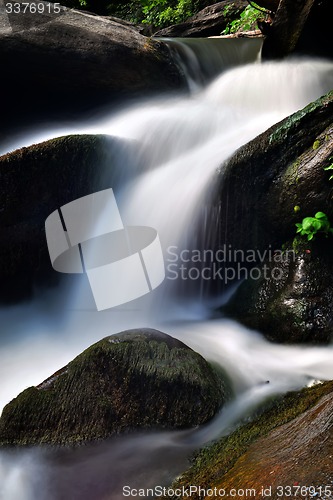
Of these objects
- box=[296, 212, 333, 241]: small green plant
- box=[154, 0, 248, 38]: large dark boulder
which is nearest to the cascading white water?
box=[296, 212, 333, 241]: small green plant

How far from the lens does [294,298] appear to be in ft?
13.7

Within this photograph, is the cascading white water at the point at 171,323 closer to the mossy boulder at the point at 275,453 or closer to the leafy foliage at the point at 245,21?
the mossy boulder at the point at 275,453

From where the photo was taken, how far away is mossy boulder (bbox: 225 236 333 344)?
13.1ft

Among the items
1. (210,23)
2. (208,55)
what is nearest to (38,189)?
(208,55)

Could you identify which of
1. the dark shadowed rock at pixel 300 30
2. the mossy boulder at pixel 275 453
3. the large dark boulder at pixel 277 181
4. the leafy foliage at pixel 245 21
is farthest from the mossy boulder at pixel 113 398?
the leafy foliage at pixel 245 21

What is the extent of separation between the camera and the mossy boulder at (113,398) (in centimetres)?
282

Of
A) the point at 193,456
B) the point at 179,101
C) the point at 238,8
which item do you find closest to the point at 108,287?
the point at 193,456

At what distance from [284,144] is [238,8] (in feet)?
22.4

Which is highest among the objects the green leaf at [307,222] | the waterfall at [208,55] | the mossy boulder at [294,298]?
Result: the waterfall at [208,55]

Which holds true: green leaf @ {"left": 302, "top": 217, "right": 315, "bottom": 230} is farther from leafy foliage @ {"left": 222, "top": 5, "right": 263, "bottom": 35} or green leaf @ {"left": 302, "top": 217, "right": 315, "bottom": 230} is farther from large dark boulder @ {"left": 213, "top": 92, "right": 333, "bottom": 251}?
leafy foliage @ {"left": 222, "top": 5, "right": 263, "bottom": 35}

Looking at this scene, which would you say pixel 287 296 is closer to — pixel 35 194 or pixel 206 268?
pixel 206 268

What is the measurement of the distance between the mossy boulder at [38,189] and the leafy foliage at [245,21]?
5316 millimetres

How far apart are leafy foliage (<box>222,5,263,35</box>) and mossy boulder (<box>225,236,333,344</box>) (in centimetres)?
633

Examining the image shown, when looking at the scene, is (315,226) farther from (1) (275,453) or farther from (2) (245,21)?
(2) (245,21)
